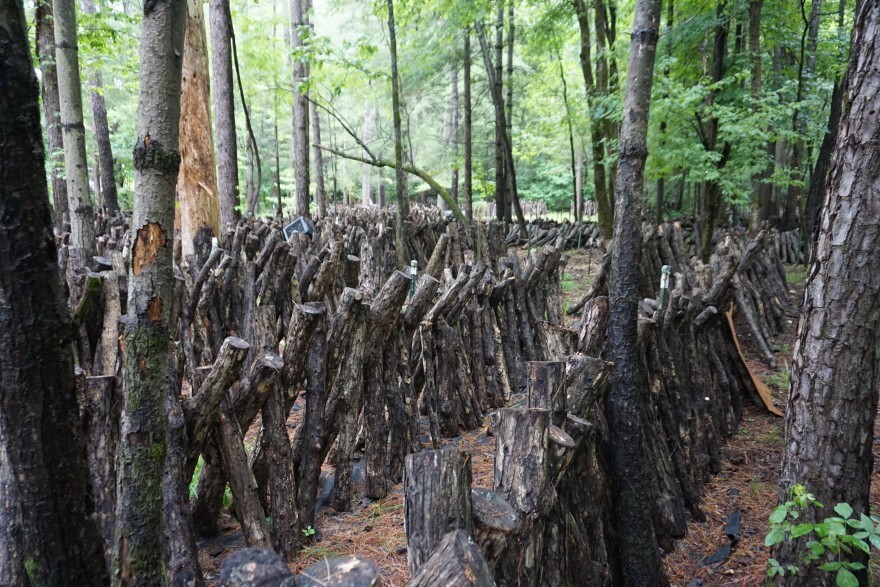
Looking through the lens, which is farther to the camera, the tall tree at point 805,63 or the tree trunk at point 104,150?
the tree trunk at point 104,150

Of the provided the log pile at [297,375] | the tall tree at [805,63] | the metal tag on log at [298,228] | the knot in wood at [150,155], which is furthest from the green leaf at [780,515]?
the metal tag on log at [298,228]

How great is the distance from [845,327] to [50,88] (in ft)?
36.3

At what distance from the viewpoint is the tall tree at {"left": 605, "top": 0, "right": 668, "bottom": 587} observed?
110 inches

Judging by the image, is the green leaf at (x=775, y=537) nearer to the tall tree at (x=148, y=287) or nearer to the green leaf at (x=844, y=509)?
the green leaf at (x=844, y=509)

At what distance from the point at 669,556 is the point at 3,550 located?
311 centimetres

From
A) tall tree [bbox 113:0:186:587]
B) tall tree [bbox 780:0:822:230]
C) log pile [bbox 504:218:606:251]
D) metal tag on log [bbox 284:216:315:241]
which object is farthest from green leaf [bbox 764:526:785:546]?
log pile [bbox 504:218:606:251]

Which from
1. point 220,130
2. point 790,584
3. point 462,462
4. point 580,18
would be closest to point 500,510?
point 462,462

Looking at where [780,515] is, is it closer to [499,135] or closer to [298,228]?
[298,228]

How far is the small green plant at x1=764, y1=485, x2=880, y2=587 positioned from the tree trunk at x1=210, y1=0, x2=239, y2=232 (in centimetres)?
898

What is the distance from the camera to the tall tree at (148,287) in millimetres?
1627

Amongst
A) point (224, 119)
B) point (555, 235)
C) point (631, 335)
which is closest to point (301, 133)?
point (224, 119)

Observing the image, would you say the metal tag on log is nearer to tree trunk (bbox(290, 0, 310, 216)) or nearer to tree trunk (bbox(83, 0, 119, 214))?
tree trunk (bbox(290, 0, 310, 216))

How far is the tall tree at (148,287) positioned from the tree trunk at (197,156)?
612cm

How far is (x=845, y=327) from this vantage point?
2.25 meters
